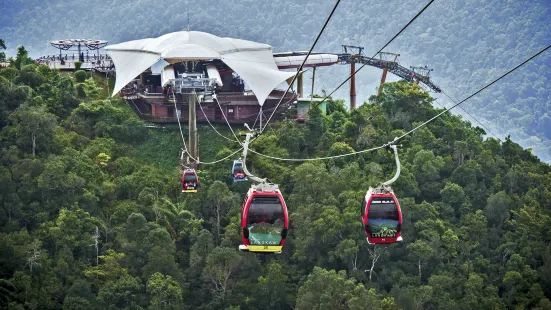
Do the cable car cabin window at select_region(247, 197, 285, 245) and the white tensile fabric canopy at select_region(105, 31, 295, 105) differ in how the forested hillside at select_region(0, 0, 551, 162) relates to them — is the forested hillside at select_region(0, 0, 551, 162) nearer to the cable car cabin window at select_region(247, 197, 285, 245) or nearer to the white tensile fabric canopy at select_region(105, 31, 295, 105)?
the white tensile fabric canopy at select_region(105, 31, 295, 105)

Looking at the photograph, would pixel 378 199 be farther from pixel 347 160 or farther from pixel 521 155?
pixel 521 155

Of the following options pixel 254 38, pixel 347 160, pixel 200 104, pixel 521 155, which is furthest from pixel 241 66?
pixel 254 38

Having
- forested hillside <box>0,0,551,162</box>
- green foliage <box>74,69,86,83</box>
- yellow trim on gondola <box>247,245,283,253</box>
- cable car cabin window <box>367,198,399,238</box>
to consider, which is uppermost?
forested hillside <box>0,0,551,162</box>

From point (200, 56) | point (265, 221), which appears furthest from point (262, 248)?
point (200, 56)

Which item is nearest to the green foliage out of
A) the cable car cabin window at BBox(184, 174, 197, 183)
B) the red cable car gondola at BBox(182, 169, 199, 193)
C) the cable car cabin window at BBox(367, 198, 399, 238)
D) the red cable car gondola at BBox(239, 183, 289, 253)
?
the red cable car gondola at BBox(182, 169, 199, 193)

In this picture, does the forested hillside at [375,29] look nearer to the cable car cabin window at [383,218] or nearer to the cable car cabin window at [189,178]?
the cable car cabin window at [189,178]

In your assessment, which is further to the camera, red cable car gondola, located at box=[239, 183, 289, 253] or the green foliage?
the green foliage

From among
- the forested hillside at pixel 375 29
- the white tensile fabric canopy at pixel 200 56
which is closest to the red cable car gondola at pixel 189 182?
the white tensile fabric canopy at pixel 200 56
